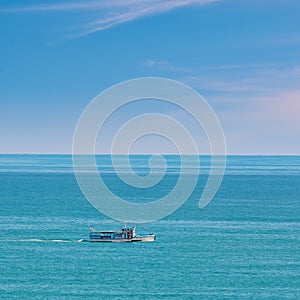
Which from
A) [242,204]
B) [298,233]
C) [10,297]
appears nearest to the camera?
[10,297]

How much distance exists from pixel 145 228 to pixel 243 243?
2248cm

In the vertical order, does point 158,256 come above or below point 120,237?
below

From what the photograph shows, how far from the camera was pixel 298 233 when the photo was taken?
112375mm

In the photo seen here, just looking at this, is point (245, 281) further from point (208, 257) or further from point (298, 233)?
point (298, 233)

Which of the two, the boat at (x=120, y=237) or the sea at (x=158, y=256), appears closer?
the sea at (x=158, y=256)

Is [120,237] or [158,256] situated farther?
[120,237]

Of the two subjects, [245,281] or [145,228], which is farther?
[145,228]

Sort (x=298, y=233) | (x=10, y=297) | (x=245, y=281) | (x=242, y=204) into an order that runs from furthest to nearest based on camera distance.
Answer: (x=242, y=204), (x=298, y=233), (x=245, y=281), (x=10, y=297)

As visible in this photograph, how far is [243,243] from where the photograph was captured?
102m

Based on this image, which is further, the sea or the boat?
the boat

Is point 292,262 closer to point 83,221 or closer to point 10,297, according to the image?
point 10,297

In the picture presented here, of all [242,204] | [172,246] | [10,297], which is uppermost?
[242,204]

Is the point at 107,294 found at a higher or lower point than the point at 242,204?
lower

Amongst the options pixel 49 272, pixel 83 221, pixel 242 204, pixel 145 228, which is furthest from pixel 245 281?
pixel 242 204
